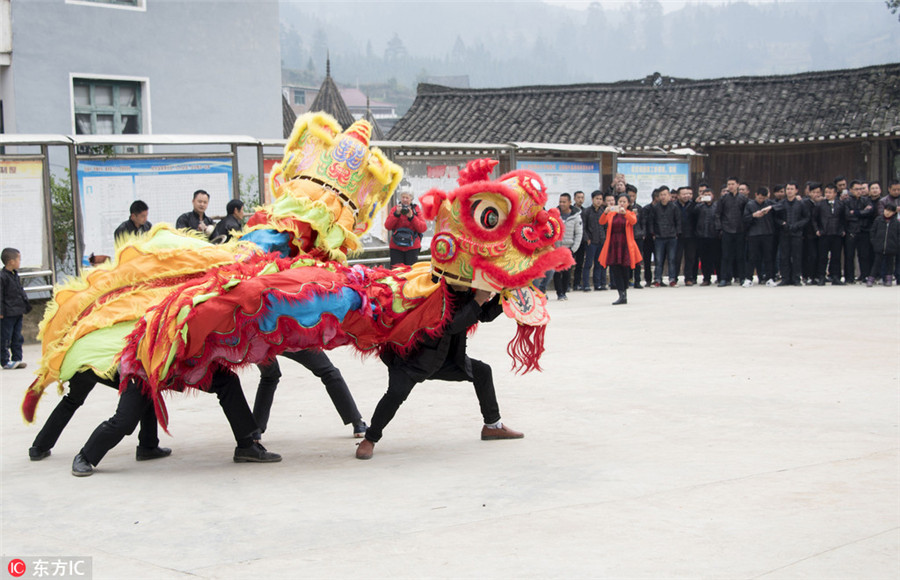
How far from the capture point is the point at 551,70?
16188 cm

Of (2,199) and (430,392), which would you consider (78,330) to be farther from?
(2,199)

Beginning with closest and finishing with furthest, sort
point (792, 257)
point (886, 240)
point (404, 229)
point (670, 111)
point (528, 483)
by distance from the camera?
point (528, 483) < point (404, 229) < point (886, 240) < point (792, 257) < point (670, 111)

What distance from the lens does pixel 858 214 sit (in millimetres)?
15227

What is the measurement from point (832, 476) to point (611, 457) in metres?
1.17

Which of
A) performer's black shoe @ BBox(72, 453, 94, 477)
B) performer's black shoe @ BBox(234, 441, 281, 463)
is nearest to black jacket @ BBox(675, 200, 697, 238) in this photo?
performer's black shoe @ BBox(234, 441, 281, 463)

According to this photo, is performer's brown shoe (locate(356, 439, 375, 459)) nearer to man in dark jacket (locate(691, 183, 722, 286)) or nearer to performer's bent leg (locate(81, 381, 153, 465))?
performer's bent leg (locate(81, 381, 153, 465))

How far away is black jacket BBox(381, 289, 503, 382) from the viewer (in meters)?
5.79

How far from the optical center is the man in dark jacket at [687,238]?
16344 millimetres

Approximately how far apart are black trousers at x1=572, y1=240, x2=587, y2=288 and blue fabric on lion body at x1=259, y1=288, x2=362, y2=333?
32.0ft

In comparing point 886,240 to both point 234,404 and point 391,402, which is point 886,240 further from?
point 234,404

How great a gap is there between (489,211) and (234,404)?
1862 millimetres

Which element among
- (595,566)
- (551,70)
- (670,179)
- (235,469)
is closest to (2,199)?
(235,469)

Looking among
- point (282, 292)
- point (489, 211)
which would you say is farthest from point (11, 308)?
point (489, 211)

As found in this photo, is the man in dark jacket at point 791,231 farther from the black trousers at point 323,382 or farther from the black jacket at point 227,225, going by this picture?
the black trousers at point 323,382
